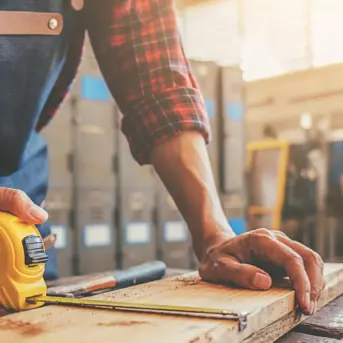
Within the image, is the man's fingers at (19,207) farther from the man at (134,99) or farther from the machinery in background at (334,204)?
the machinery in background at (334,204)

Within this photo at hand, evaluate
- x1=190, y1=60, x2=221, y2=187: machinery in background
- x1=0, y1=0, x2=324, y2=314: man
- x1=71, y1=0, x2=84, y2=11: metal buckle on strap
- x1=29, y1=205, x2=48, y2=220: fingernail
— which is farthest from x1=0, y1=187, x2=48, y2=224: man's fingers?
x1=190, y1=60, x2=221, y2=187: machinery in background

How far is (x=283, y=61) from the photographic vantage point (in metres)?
6.55

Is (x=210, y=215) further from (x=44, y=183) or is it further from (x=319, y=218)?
(x=319, y=218)

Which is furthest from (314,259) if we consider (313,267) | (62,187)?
(62,187)

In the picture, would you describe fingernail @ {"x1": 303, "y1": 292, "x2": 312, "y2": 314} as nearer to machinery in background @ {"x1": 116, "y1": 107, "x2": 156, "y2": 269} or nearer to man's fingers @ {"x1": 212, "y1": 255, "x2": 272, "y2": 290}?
man's fingers @ {"x1": 212, "y1": 255, "x2": 272, "y2": 290}

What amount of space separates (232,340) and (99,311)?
0.61ft

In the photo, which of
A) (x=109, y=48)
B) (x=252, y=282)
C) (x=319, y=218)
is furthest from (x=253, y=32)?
(x=252, y=282)

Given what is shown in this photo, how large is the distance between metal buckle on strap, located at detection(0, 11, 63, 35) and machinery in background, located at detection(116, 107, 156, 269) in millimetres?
2170

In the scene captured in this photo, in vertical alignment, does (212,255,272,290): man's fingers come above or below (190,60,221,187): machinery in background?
below

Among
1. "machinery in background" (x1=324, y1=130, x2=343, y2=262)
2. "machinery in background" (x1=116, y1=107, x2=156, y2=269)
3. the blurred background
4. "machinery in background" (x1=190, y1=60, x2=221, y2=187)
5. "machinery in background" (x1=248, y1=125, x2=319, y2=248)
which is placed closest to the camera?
the blurred background

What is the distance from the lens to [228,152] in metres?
3.93

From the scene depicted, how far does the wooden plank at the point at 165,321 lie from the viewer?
0.59 metres

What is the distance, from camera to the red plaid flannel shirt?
3.84 feet

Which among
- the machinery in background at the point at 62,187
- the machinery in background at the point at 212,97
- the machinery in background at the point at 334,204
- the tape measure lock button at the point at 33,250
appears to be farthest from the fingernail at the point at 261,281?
the machinery in background at the point at 334,204
